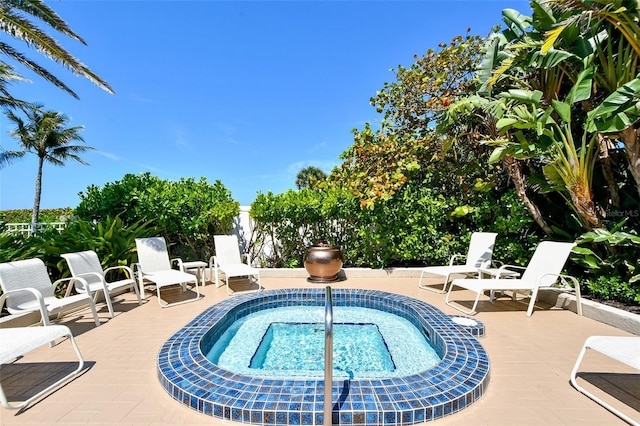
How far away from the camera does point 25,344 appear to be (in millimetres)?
2672

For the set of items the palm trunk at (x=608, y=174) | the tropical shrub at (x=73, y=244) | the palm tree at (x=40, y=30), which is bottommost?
the tropical shrub at (x=73, y=244)

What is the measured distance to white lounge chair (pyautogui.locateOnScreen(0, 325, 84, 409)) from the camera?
2.47 m

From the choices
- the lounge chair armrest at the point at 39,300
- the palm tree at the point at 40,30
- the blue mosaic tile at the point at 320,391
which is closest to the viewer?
the blue mosaic tile at the point at 320,391

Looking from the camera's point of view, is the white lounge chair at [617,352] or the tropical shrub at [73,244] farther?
the tropical shrub at [73,244]

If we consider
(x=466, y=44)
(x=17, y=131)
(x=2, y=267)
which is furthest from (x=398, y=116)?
(x=17, y=131)

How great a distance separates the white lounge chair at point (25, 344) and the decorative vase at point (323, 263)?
4.85 meters

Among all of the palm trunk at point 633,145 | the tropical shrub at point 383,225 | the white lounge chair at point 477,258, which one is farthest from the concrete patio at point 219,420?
the tropical shrub at point 383,225

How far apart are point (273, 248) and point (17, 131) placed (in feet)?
88.2

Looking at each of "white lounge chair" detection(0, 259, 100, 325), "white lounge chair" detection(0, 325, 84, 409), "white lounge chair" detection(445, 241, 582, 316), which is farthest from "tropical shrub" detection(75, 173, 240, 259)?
"white lounge chair" detection(445, 241, 582, 316)

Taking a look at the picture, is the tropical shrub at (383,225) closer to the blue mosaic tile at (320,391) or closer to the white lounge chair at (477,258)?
the white lounge chair at (477,258)

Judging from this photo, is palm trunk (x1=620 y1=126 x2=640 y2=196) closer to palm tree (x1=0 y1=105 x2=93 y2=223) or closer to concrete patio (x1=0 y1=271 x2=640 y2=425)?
concrete patio (x1=0 y1=271 x2=640 y2=425)

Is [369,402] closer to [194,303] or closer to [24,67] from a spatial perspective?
[194,303]

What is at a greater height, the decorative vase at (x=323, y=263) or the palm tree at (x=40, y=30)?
the palm tree at (x=40, y=30)

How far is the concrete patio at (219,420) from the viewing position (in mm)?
2436
